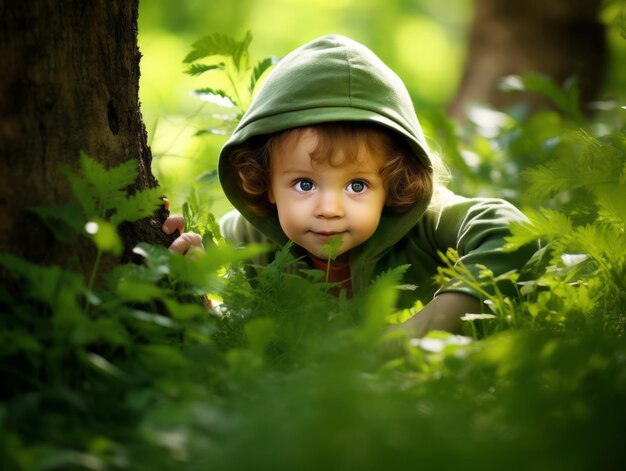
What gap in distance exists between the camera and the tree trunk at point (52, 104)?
1761 mm

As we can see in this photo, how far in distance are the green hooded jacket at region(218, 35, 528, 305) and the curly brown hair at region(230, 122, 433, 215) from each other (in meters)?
0.04

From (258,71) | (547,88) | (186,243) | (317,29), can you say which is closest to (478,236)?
(186,243)

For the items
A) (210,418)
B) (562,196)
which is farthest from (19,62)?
(562,196)

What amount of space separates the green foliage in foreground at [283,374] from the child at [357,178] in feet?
1.12

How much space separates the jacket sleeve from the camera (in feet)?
7.79

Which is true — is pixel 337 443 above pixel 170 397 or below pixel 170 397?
below

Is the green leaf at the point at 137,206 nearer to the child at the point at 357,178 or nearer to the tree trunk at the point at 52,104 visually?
the tree trunk at the point at 52,104

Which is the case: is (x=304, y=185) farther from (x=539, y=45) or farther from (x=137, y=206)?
(x=539, y=45)

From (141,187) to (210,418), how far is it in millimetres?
976

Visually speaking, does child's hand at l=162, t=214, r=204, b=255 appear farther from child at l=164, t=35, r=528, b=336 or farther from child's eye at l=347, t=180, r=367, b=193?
child's eye at l=347, t=180, r=367, b=193

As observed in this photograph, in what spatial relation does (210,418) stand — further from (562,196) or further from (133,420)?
(562,196)

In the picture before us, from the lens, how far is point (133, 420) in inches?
58.2

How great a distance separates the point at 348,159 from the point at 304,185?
0.17 meters

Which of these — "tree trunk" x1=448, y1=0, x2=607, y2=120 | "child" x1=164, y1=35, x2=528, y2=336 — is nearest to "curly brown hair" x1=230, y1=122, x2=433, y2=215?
"child" x1=164, y1=35, x2=528, y2=336
